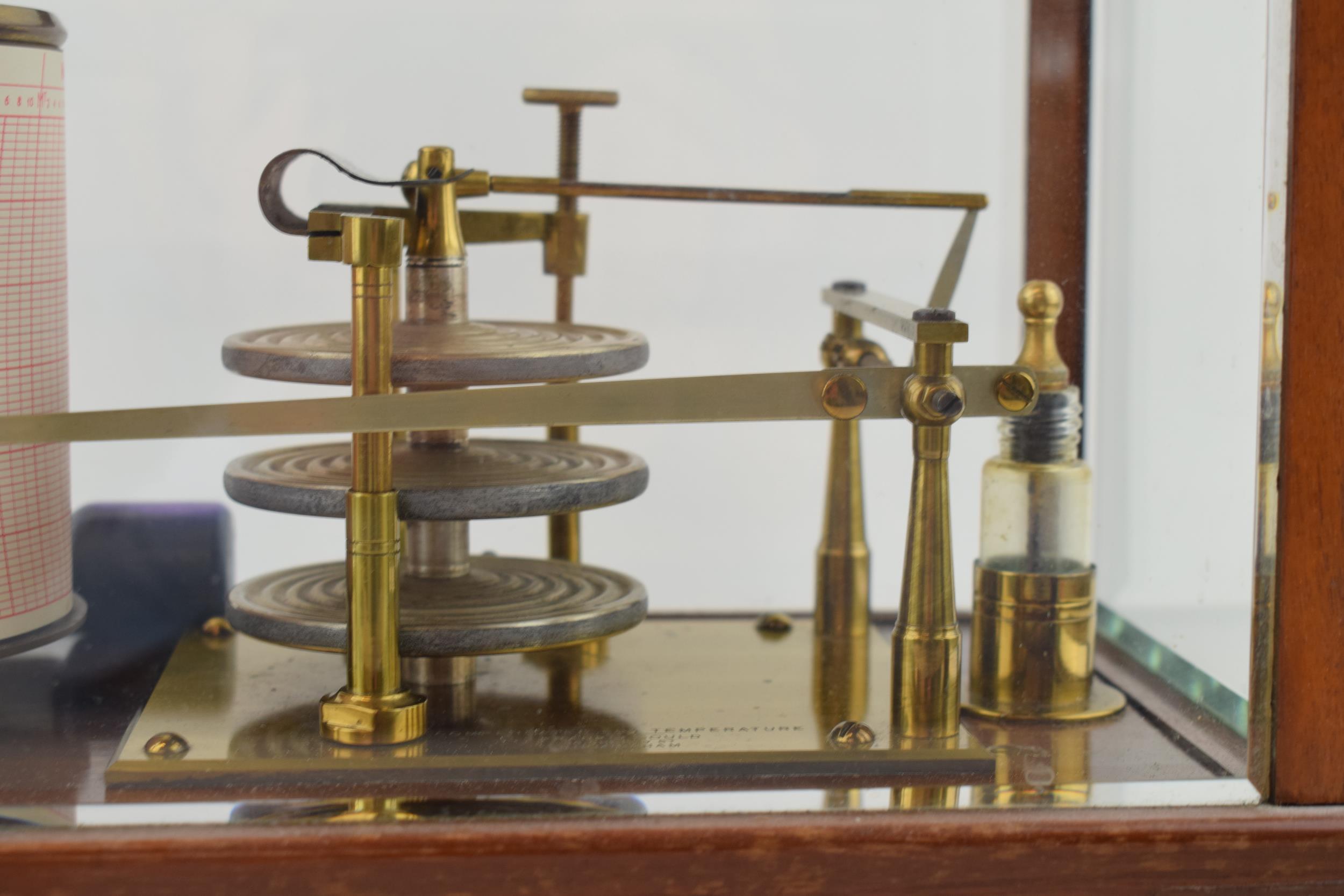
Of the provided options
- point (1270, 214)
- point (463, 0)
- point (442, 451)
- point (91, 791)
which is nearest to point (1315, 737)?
point (1270, 214)

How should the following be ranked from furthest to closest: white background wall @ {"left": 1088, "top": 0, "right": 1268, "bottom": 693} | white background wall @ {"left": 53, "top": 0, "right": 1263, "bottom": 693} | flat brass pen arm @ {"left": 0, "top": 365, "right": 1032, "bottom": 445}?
white background wall @ {"left": 53, "top": 0, "right": 1263, "bottom": 693} < white background wall @ {"left": 1088, "top": 0, "right": 1268, "bottom": 693} < flat brass pen arm @ {"left": 0, "top": 365, "right": 1032, "bottom": 445}

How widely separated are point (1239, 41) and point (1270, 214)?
0.22 m

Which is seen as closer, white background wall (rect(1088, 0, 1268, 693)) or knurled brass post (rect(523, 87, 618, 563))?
white background wall (rect(1088, 0, 1268, 693))

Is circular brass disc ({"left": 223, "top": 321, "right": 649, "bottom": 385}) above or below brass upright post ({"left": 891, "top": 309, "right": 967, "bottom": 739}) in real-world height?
above

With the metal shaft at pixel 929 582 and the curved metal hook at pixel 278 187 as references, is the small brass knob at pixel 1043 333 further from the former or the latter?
the curved metal hook at pixel 278 187

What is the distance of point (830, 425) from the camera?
1312 mm

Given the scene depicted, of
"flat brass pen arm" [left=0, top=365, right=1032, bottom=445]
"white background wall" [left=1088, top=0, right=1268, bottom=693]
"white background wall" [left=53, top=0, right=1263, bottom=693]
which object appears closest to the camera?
"flat brass pen arm" [left=0, top=365, right=1032, bottom=445]

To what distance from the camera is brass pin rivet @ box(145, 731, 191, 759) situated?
0.96 metres

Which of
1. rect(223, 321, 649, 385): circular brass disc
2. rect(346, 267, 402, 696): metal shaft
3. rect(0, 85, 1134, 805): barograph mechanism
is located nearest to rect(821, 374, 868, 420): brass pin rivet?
rect(0, 85, 1134, 805): barograph mechanism

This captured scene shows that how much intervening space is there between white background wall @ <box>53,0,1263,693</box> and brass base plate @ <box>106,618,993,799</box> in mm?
181

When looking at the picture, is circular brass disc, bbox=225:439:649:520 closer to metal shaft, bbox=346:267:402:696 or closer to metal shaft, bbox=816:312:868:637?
metal shaft, bbox=346:267:402:696

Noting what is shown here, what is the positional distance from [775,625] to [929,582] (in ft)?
1.11

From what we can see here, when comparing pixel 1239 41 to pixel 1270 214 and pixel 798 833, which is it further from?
pixel 798 833

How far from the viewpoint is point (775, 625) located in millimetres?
1313
